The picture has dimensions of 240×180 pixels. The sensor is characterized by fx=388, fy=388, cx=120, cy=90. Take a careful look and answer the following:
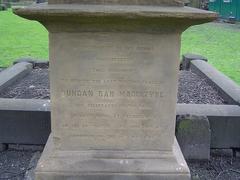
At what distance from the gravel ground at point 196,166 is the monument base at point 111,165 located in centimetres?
80

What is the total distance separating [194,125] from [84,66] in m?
1.72

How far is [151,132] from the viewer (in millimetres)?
3439

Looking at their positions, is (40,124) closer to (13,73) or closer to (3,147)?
(3,147)

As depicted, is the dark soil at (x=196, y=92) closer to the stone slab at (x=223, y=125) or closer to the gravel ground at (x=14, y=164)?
the stone slab at (x=223, y=125)

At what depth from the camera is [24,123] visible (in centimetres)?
460

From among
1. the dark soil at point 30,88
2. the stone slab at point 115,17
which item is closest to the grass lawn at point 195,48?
the dark soil at point 30,88

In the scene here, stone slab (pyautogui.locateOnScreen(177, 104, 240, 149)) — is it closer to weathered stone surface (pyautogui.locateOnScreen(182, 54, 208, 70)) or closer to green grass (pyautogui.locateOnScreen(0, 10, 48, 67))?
weathered stone surface (pyautogui.locateOnScreen(182, 54, 208, 70))

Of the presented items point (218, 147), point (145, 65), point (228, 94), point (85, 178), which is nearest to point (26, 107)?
point (85, 178)

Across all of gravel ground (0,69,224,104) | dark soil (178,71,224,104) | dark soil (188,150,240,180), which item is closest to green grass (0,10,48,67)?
gravel ground (0,69,224,104)

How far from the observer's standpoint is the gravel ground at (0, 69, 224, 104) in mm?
5789

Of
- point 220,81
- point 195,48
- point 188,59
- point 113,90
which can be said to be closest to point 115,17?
point 113,90

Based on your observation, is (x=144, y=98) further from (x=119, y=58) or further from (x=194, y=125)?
(x=194, y=125)

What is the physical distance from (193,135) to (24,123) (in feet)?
6.50

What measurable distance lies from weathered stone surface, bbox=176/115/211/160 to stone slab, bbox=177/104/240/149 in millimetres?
155
